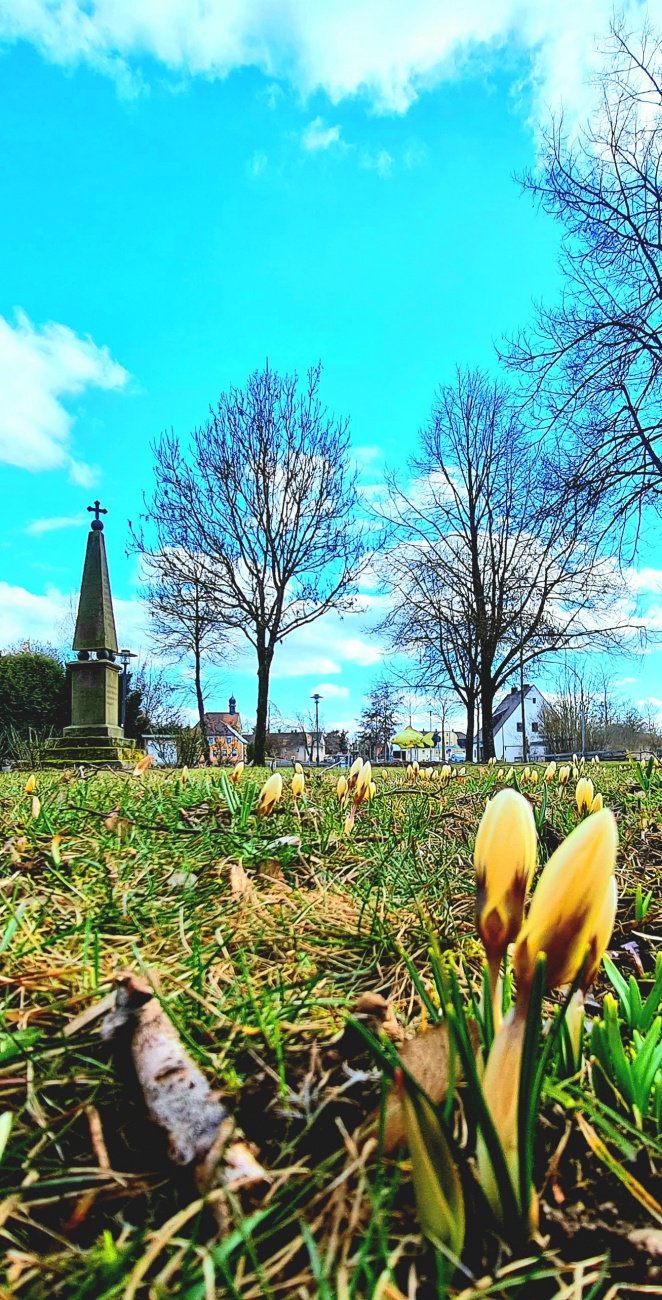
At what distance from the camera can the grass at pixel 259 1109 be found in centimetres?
62

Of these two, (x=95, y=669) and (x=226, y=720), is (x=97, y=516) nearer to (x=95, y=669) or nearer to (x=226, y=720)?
(x=95, y=669)

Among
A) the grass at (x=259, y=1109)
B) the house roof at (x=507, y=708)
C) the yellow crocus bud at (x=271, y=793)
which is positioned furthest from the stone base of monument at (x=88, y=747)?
the house roof at (x=507, y=708)

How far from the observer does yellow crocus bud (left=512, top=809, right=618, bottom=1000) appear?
28.5 inches

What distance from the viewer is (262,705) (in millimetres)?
19828

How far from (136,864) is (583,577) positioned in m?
21.0

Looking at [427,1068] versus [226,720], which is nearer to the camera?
[427,1068]

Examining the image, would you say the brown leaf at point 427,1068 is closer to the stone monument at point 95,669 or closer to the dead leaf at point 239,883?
the dead leaf at point 239,883

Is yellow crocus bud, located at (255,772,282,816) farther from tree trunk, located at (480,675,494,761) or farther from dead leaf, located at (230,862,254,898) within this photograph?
tree trunk, located at (480,675,494,761)

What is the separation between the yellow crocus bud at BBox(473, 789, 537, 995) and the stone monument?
14235mm

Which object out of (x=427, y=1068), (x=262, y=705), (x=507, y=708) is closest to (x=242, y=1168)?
(x=427, y=1068)

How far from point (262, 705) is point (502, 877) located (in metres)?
19.2

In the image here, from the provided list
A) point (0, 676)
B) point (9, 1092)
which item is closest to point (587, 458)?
point (9, 1092)

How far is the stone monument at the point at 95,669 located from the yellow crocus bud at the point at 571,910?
47.0 feet

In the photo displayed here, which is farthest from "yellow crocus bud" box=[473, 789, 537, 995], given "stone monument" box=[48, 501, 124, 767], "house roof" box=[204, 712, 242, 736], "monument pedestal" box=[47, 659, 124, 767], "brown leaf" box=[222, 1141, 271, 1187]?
"house roof" box=[204, 712, 242, 736]
